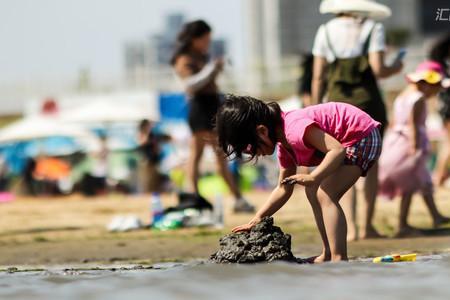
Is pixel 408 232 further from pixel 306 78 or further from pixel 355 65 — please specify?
pixel 306 78

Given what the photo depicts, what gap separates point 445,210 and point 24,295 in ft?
21.1

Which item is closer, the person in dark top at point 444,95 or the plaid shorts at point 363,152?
the plaid shorts at point 363,152

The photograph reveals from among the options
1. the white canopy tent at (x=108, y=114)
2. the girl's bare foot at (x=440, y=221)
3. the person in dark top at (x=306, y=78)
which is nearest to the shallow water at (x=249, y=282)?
the girl's bare foot at (x=440, y=221)

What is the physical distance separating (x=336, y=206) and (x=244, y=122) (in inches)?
25.8

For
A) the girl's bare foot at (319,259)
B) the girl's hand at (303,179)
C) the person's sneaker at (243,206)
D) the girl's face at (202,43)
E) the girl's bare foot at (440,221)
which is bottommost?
the person's sneaker at (243,206)

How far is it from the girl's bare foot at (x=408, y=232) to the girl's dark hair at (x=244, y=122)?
9.08 ft

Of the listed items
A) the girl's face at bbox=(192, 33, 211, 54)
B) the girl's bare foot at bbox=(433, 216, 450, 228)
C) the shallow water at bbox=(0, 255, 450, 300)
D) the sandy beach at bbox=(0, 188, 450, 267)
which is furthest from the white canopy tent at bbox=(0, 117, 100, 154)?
the shallow water at bbox=(0, 255, 450, 300)

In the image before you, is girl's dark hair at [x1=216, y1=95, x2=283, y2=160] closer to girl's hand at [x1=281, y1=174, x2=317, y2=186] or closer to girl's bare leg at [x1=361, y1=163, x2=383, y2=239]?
girl's hand at [x1=281, y1=174, x2=317, y2=186]

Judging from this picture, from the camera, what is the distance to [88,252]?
26.1ft

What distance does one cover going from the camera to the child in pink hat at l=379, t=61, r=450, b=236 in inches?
355

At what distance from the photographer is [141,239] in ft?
29.5

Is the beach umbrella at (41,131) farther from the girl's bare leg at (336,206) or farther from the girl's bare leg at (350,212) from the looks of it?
the girl's bare leg at (336,206)

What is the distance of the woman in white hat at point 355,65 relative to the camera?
8.51 meters

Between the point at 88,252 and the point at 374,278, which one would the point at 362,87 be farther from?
the point at 374,278
